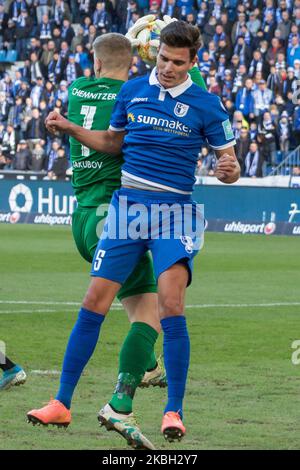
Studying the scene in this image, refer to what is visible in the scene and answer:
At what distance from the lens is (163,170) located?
6.75 metres

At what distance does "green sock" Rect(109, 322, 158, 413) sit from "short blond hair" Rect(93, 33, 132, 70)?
171cm

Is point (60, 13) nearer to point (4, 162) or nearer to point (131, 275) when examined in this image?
point (4, 162)

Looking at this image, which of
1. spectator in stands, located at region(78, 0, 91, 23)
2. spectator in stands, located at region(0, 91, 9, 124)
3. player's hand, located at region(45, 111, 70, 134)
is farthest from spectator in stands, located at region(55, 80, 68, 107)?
player's hand, located at region(45, 111, 70, 134)

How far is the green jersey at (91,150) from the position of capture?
295 inches

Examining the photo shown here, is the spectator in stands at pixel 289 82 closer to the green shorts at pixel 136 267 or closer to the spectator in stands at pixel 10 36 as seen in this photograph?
the spectator in stands at pixel 10 36

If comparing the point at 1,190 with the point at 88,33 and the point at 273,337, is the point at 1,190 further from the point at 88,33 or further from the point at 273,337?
the point at 273,337

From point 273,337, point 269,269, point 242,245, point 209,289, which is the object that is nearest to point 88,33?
point 242,245

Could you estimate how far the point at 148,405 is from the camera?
7570 millimetres

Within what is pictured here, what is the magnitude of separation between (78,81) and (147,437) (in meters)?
2.49

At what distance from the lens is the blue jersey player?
6.66 m

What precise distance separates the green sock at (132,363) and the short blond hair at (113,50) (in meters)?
1.71

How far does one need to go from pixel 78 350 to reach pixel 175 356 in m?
0.59

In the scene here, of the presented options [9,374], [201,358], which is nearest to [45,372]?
[9,374]

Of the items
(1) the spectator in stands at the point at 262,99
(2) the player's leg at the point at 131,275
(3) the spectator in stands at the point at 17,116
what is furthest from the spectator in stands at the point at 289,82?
(2) the player's leg at the point at 131,275
